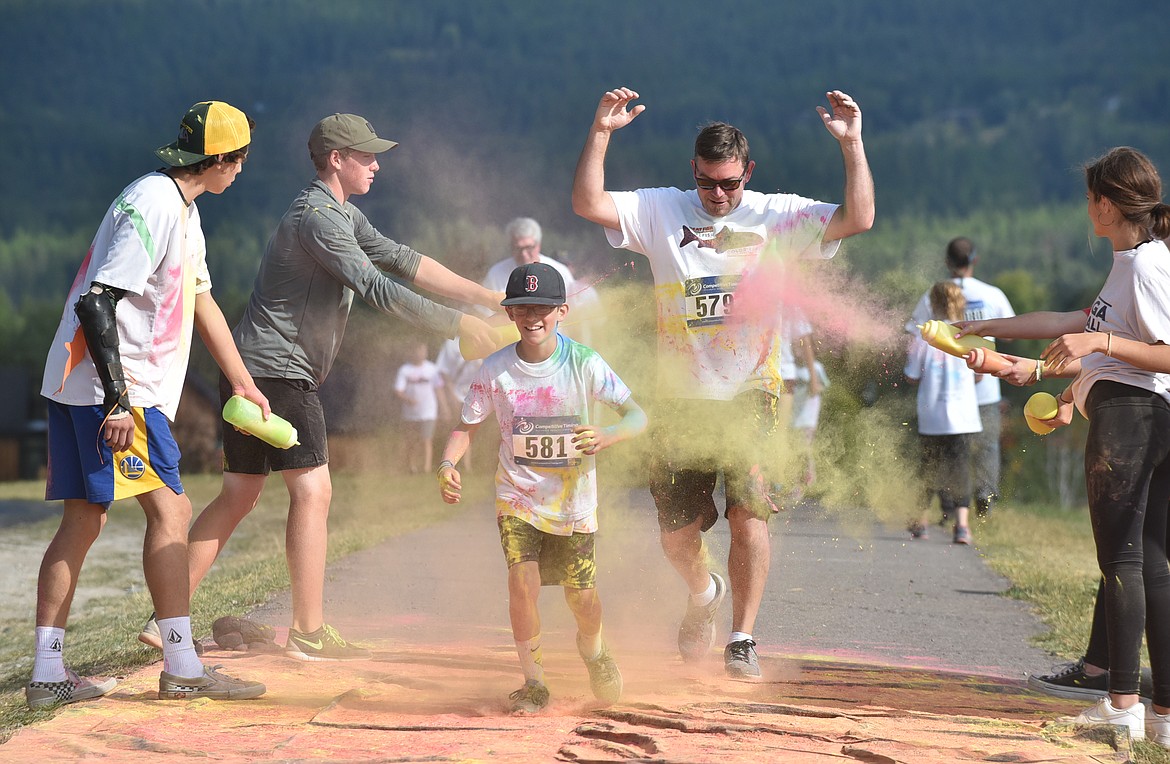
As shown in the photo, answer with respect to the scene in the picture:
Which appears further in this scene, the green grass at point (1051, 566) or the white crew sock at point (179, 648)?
the green grass at point (1051, 566)

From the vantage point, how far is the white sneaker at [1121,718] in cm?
436

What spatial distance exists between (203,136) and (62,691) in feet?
6.78

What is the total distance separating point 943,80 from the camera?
7475 cm

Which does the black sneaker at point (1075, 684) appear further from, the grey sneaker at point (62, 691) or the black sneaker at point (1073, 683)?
the grey sneaker at point (62, 691)

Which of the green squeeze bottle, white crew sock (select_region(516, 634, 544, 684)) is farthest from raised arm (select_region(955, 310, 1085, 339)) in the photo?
the green squeeze bottle

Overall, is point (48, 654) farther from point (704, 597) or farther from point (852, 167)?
point (852, 167)

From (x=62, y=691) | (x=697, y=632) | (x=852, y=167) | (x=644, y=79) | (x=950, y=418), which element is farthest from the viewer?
(x=644, y=79)

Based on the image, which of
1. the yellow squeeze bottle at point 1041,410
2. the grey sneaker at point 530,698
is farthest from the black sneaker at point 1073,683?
the grey sneaker at point 530,698

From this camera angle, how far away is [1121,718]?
4.37 meters

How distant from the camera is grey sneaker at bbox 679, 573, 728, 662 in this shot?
5.34m

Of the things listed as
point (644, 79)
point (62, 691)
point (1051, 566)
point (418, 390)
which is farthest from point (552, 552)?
point (644, 79)

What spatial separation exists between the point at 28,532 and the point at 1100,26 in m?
81.3

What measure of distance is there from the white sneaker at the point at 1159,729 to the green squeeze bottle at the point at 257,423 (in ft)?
10.6

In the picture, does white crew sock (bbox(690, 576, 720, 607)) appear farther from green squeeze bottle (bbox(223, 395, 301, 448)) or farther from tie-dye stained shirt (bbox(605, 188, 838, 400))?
green squeeze bottle (bbox(223, 395, 301, 448))
